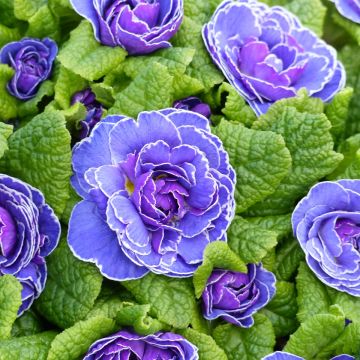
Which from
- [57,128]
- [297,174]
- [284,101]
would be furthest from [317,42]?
[57,128]

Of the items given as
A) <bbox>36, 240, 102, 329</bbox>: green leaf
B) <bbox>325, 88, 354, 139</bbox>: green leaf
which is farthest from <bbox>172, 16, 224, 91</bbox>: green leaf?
<bbox>36, 240, 102, 329</bbox>: green leaf

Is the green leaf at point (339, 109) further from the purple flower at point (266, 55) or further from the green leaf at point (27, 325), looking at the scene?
the green leaf at point (27, 325)

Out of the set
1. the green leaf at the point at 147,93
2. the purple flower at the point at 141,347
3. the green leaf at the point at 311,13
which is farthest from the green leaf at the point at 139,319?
the green leaf at the point at 311,13

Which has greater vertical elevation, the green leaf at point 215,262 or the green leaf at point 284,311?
the green leaf at point 215,262

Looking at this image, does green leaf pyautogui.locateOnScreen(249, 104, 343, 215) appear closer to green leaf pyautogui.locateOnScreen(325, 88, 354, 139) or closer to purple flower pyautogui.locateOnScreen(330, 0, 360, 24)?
green leaf pyautogui.locateOnScreen(325, 88, 354, 139)

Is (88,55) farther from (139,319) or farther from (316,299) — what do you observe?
(316,299)

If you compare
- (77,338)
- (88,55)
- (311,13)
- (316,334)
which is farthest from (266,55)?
(77,338)

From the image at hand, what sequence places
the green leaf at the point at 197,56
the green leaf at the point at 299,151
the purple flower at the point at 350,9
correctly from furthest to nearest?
the purple flower at the point at 350,9
the green leaf at the point at 197,56
the green leaf at the point at 299,151
